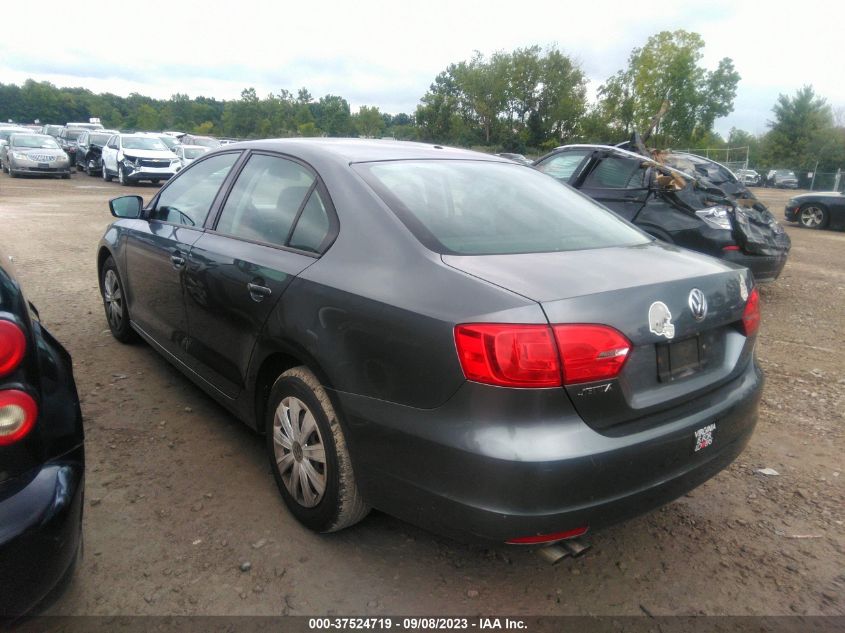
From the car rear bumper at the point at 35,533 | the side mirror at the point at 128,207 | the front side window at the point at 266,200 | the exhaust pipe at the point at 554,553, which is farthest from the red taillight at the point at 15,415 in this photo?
the side mirror at the point at 128,207

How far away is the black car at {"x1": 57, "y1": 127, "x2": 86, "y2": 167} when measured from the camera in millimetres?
28413

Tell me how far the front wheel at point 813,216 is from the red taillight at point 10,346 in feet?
58.8

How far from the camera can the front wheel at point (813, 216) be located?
15.8 m

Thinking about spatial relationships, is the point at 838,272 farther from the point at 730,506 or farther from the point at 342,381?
the point at 342,381

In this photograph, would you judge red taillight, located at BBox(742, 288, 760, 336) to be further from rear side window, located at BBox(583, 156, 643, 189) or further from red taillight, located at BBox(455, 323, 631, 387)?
rear side window, located at BBox(583, 156, 643, 189)

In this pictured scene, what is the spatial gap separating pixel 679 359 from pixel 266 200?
6.76ft

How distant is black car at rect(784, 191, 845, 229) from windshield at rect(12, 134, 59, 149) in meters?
24.4

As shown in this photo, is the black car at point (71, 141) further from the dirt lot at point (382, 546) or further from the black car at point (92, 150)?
the dirt lot at point (382, 546)

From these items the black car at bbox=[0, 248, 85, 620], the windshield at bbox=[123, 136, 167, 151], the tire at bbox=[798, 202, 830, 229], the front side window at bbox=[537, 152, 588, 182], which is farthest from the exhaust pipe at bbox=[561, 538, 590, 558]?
the windshield at bbox=[123, 136, 167, 151]

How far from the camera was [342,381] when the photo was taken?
2373 millimetres

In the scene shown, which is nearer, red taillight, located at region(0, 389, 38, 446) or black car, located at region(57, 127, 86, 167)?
red taillight, located at region(0, 389, 38, 446)

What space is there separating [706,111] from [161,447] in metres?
48.4

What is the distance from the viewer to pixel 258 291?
286 cm

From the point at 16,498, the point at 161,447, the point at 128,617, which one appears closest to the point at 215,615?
the point at 128,617
